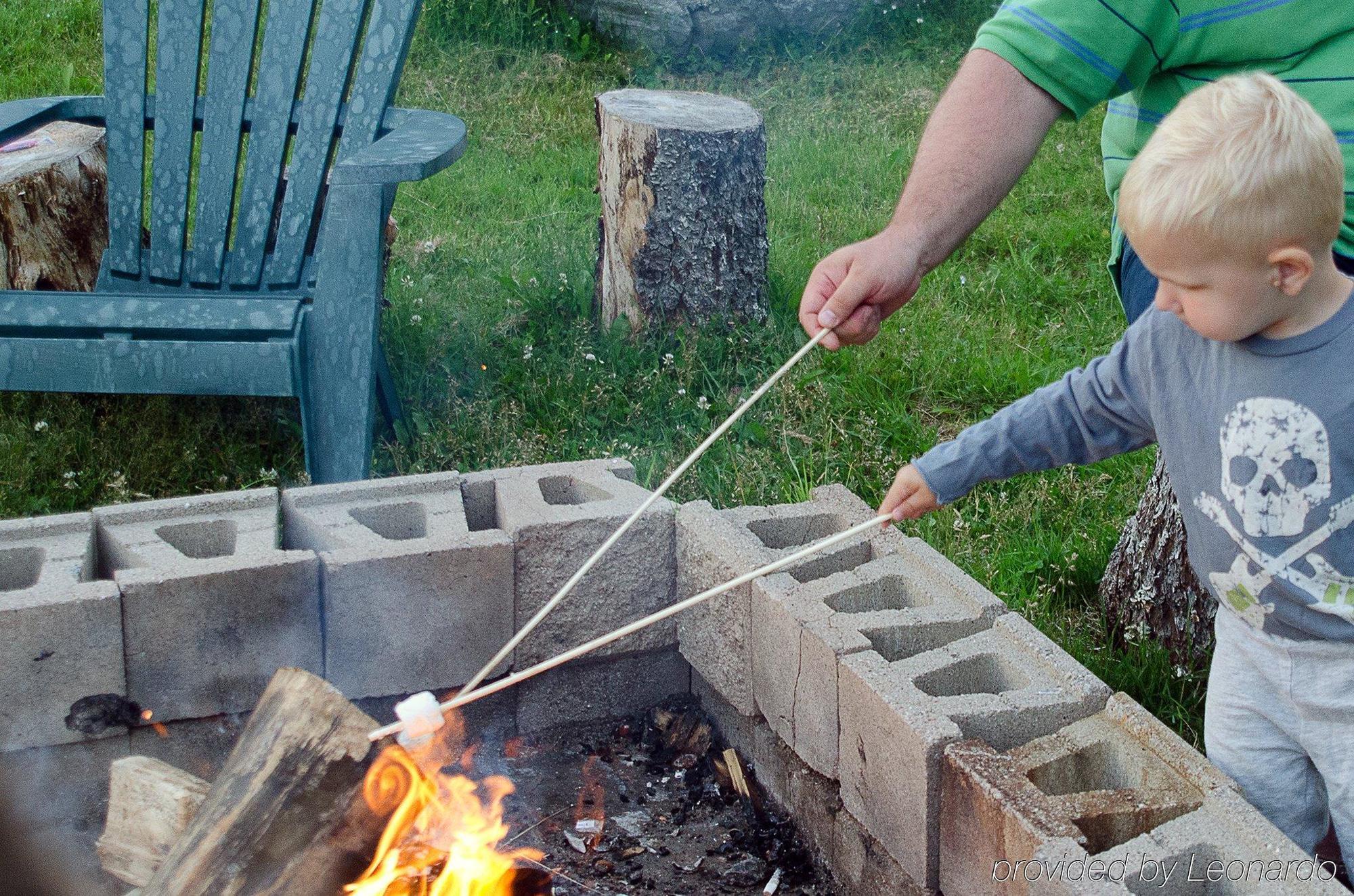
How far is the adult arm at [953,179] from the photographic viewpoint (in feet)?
6.75

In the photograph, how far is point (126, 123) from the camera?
156 inches

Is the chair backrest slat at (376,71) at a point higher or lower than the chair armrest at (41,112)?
higher

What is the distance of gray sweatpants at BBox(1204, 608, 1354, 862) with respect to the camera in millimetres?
1774

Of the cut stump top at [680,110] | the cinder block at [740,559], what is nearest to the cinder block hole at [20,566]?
the cinder block at [740,559]

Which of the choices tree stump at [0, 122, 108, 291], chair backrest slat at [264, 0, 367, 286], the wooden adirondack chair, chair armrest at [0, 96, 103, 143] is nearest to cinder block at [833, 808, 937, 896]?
the wooden adirondack chair

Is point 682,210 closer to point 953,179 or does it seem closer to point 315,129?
point 315,129

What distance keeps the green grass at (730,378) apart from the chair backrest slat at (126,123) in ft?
1.61

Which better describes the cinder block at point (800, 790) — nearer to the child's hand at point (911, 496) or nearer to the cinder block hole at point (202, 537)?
the child's hand at point (911, 496)

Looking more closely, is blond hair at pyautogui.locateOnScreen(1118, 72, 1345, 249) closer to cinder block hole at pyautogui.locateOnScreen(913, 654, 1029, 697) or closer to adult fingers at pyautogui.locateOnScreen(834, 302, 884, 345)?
adult fingers at pyautogui.locateOnScreen(834, 302, 884, 345)

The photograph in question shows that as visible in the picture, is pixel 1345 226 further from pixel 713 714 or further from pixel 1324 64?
pixel 713 714

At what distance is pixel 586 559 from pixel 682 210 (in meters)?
1.94

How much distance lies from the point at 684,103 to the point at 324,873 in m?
3.16

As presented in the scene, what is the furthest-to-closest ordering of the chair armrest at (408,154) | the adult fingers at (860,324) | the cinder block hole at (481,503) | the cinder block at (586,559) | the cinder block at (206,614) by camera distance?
1. the chair armrest at (408,154)
2. the cinder block hole at (481,503)
3. the cinder block at (586,559)
4. the cinder block at (206,614)
5. the adult fingers at (860,324)

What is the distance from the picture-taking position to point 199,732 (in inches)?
95.6
